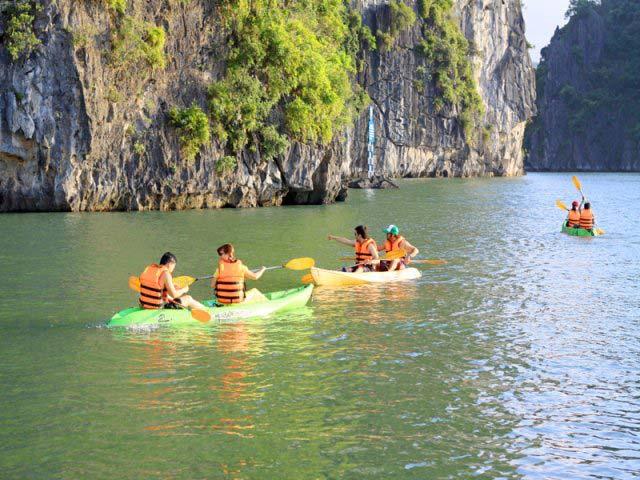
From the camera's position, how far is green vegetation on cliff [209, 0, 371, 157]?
33.8 m

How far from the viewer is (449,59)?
231 ft

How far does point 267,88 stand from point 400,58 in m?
34.4

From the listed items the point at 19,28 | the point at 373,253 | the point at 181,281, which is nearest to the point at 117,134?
the point at 19,28

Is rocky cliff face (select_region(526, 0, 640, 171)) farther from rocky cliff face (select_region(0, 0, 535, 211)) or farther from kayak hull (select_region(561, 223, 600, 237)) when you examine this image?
kayak hull (select_region(561, 223, 600, 237))

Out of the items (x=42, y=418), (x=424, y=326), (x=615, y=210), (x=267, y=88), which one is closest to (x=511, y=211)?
(x=615, y=210)

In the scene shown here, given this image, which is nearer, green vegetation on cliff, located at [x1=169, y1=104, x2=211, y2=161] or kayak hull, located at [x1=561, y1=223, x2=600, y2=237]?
kayak hull, located at [x1=561, y1=223, x2=600, y2=237]

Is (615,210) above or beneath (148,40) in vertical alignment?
beneath

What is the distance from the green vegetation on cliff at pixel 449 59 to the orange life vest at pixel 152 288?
5923 centimetres

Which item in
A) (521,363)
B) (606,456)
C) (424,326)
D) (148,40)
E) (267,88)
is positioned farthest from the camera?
(267,88)

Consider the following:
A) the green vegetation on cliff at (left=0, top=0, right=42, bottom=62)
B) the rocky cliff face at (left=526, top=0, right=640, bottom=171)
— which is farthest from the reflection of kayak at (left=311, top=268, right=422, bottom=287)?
the rocky cliff face at (left=526, top=0, right=640, bottom=171)

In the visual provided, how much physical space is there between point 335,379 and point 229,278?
Result: 12.5 ft

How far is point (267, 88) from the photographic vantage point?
3494 cm

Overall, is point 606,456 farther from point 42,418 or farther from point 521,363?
point 42,418

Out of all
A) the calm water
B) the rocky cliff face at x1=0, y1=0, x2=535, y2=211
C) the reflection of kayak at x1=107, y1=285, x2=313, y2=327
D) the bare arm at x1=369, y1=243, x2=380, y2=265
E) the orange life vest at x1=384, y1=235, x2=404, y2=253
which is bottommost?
the calm water
